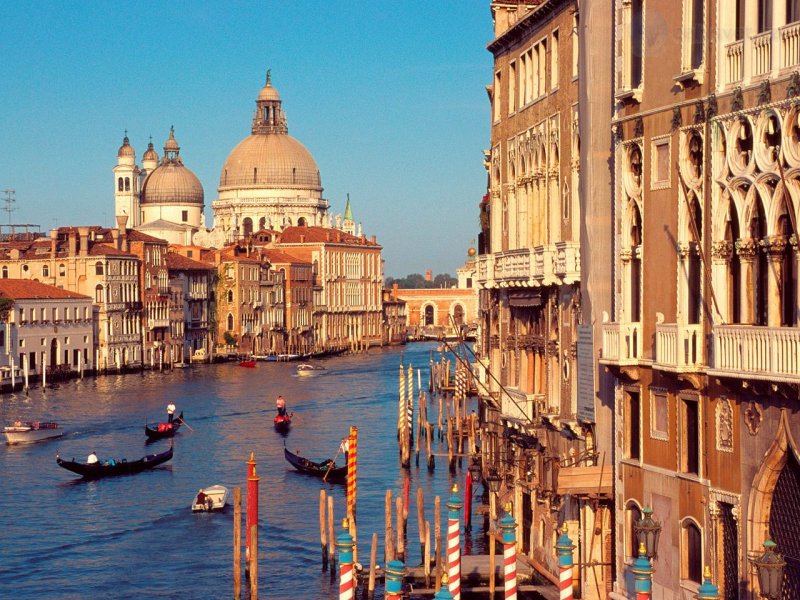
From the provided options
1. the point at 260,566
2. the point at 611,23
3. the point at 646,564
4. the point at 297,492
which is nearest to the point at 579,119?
the point at 611,23

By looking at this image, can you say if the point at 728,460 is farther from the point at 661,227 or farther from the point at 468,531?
the point at 468,531

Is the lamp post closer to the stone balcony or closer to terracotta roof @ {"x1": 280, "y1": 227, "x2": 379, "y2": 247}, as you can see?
the stone balcony

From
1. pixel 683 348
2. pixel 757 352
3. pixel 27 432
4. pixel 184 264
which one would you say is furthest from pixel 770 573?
pixel 184 264

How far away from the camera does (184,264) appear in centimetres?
8319

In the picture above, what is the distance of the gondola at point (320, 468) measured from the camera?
31.4 meters

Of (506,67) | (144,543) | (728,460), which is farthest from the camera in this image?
(144,543)

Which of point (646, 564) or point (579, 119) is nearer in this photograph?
point (646, 564)

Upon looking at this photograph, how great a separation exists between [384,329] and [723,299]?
101628mm

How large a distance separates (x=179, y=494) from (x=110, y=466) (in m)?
3.04

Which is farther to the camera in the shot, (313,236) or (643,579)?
(313,236)

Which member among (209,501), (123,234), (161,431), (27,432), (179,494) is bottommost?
(179,494)

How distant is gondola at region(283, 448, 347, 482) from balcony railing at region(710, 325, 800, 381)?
20383mm

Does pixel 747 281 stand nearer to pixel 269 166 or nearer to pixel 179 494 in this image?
pixel 179 494

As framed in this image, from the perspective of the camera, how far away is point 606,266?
1447 cm
